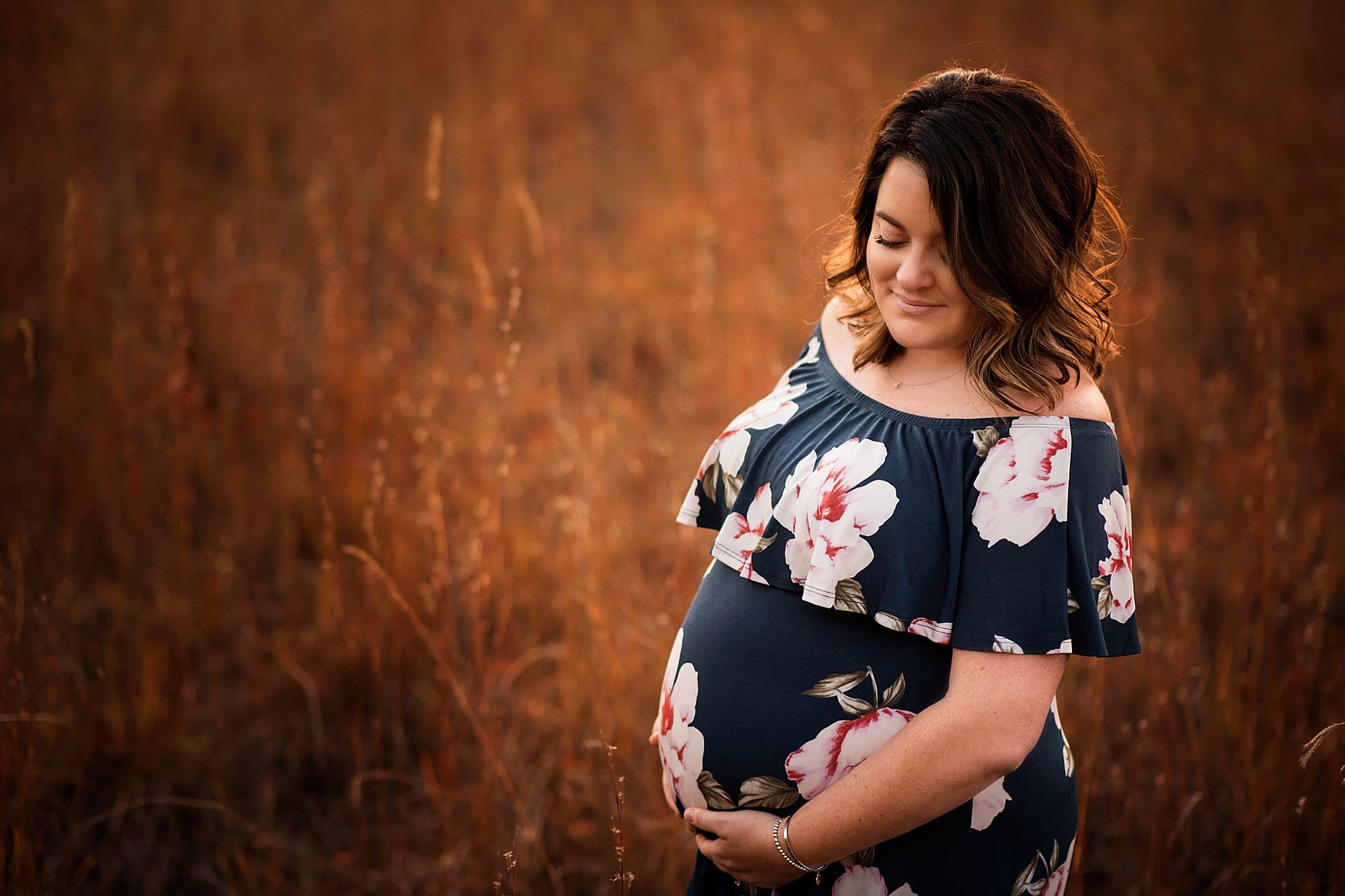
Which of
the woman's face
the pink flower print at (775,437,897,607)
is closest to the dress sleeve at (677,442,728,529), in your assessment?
the pink flower print at (775,437,897,607)

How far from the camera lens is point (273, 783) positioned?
7.27 ft

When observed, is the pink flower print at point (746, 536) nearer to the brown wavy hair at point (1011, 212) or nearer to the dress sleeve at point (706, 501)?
the dress sleeve at point (706, 501)

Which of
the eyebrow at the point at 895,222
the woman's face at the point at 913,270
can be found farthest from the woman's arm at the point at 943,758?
the eyebrow at the point at 895,222

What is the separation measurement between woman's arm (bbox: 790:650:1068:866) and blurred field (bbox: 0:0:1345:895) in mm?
819

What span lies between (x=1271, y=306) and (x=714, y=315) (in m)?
1.99

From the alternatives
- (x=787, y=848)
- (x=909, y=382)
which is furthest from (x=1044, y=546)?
(x=787, y=848)

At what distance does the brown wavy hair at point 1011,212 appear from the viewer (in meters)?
1.06

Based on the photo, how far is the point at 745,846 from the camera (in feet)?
3.96

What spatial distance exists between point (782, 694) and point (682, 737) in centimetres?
19

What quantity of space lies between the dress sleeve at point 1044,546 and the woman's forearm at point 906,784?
0.33ft

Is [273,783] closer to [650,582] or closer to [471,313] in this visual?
[650,582]

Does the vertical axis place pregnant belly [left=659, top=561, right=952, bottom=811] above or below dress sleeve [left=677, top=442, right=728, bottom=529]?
below

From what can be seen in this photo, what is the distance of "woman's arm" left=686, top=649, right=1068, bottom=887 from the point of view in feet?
3.34

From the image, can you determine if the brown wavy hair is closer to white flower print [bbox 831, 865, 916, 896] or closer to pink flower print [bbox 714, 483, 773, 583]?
pink flower print [bbox 714, 483, 773, 583]
